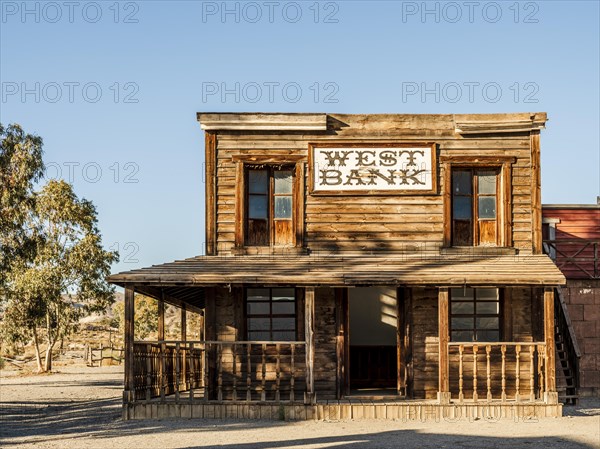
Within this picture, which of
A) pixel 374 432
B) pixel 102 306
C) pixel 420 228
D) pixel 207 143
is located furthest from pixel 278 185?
pixel 102 306

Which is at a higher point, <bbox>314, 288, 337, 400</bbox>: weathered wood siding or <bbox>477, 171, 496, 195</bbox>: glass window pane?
<bbox>477, 171, 496, 195</bbox>: glass window pane

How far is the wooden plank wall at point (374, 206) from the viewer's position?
1836 cm

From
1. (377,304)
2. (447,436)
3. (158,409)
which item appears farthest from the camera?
(377,304)

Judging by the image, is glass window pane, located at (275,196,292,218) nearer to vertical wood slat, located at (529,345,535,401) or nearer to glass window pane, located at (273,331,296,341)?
glass window pane, located at (273,331,296,341)

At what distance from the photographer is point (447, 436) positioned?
45.1ft

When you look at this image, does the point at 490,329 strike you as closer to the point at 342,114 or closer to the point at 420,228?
the point at 420,228

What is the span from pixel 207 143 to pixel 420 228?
4455 mm

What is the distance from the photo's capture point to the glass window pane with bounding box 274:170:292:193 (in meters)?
18.6

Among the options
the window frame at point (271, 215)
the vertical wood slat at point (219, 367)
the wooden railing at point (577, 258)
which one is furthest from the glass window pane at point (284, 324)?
the wooden railing at point (577, 258)

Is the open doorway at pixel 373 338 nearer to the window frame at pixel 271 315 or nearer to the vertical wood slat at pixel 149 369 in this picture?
the window frame at pixel 271 315

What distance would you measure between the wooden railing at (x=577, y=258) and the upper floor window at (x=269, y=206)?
7218mm

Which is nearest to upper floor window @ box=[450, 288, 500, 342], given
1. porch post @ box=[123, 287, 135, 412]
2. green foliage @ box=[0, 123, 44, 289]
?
porch post @ box=[123, 287, 135, 412]

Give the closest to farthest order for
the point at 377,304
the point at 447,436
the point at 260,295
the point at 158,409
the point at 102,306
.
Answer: the point at 447,436 < the point at 158,409 < the point at 260,295 < the point at 377,304 < the point at 102,306

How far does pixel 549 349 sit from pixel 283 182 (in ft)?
19.5
